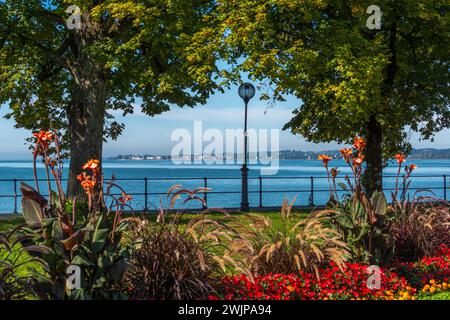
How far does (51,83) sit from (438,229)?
18.2m

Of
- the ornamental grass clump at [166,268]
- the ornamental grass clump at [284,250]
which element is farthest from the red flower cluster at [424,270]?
the ornamental grass clump at [166,268]

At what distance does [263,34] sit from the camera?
1612cm

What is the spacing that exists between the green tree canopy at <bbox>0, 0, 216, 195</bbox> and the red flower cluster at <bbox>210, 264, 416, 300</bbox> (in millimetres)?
9581

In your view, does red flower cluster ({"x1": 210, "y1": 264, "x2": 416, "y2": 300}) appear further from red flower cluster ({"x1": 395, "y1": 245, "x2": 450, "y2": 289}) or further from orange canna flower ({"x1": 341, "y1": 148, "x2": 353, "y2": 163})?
orange canna flower ({"x1": 341, "y1": 148, "x2": 353, "y2": 163})

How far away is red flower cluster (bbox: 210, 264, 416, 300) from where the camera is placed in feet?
22.8

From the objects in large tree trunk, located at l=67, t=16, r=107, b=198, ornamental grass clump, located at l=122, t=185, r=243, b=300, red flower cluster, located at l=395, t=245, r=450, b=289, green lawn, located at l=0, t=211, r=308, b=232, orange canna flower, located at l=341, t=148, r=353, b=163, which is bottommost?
green lawn, located at l=0, t=211, r=308, b=232

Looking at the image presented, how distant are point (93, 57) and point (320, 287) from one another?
14.9 m

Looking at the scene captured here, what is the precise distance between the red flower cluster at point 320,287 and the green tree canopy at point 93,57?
958cm

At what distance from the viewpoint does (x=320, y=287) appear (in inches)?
291

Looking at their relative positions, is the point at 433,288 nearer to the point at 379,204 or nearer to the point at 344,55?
the point at 379,204

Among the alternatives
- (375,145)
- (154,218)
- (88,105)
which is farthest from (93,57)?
(375,145)

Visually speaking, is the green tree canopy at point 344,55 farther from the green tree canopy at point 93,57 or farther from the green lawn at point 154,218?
the green lawn at point 154,218

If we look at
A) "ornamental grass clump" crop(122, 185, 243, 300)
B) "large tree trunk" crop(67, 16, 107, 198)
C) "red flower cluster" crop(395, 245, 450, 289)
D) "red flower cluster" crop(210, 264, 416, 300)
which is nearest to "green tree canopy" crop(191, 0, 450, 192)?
"large tree trunk" crop(67, 16, 107, 198)
